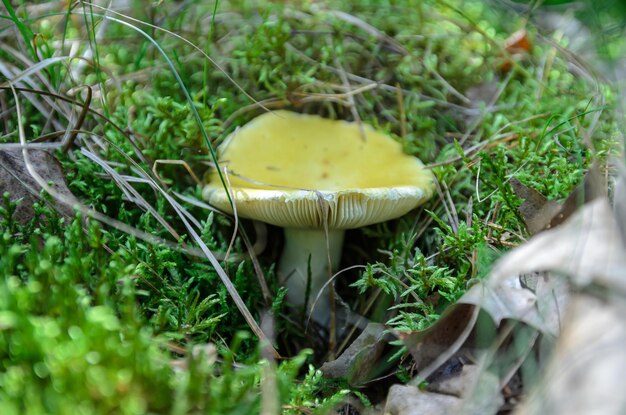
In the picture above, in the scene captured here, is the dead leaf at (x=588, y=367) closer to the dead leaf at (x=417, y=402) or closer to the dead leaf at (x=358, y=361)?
the dead leaf at (x=417, y=402)

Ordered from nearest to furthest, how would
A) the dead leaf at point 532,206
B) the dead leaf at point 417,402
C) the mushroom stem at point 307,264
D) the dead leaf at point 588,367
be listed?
1. the dead leaf at point 588,367
2. the dead leaf at point 417,402
3. the dead leaf at point 532,206
4. the mushroom stem at point 307,264

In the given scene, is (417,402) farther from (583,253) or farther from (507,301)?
(583,253)

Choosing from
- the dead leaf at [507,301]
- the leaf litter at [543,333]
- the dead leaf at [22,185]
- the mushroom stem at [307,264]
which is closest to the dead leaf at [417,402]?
the leaf litter at [543,333]

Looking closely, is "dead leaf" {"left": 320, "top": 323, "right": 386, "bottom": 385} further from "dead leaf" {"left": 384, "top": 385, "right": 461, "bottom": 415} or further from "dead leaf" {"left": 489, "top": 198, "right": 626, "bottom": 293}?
"dead leaf" {"left": 489, "top": 198, "right": 626, "bottom": 293}

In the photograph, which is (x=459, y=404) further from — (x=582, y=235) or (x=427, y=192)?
(x=427, y=192)

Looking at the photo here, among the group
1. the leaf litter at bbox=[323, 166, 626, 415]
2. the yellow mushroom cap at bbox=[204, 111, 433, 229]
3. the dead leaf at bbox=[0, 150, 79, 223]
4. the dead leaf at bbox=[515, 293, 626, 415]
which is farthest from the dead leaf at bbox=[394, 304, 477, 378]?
the dead leaf at bbox=[0, 150, 79, 223]

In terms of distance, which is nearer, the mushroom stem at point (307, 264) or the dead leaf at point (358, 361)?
the dead leaf at point (358, 361)

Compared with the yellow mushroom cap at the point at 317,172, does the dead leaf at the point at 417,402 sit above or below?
below
